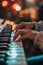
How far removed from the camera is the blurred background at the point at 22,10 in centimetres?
226

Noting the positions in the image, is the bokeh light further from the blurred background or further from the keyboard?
the keyboard

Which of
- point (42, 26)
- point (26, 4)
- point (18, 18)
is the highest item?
point (26, 4)

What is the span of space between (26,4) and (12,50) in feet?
5.14

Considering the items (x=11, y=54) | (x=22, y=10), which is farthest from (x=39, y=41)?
(x=22, y=10)

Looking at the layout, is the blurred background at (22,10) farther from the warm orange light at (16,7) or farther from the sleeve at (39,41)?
the sleeve at (39,41)

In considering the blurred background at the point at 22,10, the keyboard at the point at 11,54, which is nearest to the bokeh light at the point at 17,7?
the blurred background at the point at 22,10

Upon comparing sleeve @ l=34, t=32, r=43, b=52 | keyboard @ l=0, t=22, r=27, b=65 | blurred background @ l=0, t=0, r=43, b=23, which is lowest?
keyboard @ l=0, t=22, r=27, b=65

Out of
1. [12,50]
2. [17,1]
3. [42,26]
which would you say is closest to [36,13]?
[17,1]

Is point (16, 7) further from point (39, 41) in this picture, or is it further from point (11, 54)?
point (11, 54)

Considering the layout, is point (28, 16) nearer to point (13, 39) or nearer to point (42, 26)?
point (42, 26)

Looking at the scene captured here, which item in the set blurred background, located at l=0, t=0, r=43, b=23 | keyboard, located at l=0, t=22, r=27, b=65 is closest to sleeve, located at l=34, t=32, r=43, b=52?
keyboard, located at l=0, t=22, r=27, b=65

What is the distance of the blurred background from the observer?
7.41 ft

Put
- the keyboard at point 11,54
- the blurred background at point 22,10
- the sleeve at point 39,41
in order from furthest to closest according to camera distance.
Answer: the blurred background at point 22,10, the sleeve at point 39,41, the keyboard at point 11,54

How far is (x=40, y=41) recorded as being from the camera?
820 millimetres
